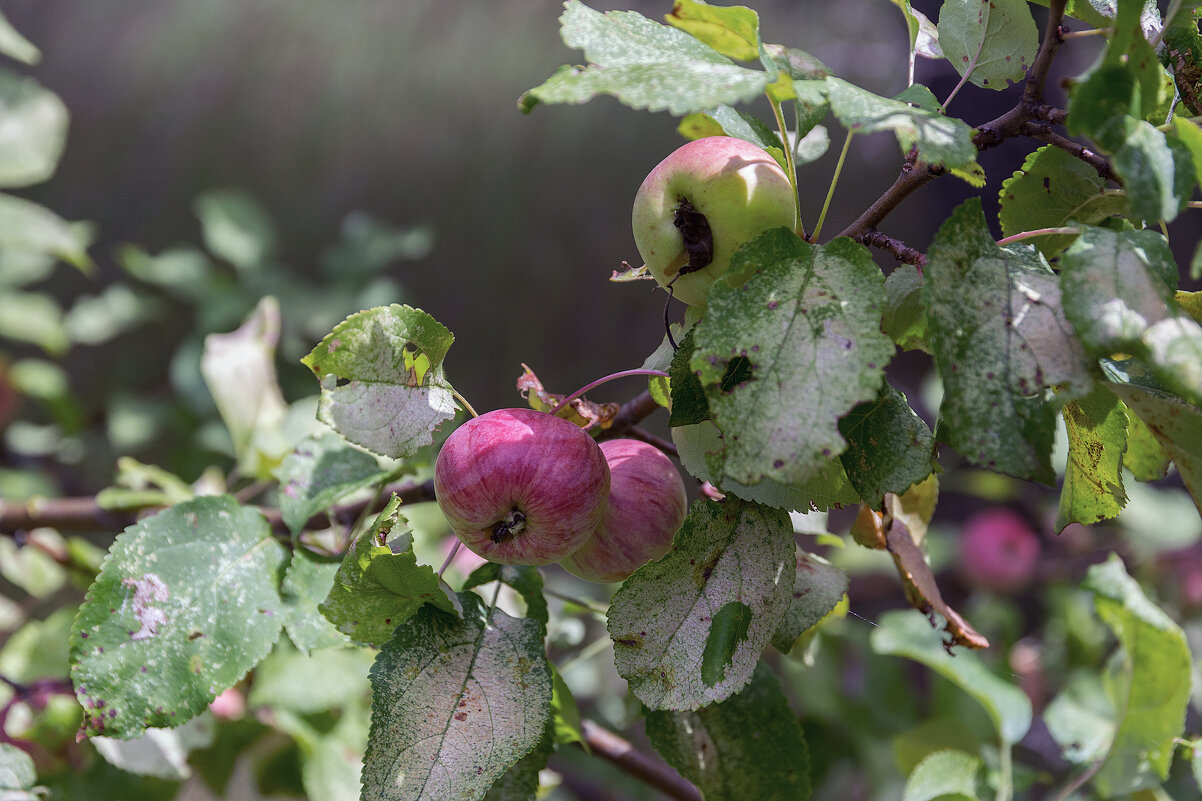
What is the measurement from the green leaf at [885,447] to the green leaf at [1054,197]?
0.13 meters

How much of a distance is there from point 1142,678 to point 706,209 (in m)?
0.48

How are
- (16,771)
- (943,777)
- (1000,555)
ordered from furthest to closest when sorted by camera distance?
(1000,555), (943,777), (16,771)

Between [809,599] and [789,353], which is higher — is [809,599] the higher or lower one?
the lower one

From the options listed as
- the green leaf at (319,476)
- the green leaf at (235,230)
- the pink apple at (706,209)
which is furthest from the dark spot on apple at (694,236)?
the green leaf at (235,230)

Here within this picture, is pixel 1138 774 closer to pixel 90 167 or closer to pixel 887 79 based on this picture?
pixel 887 79

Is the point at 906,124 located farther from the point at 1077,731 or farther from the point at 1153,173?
the point at 1077,731

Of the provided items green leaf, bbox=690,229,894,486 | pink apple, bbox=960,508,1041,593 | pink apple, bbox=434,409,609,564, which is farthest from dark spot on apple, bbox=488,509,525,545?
pink apple, bbox=960,508,1041,593

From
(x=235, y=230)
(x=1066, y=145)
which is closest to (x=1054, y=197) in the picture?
(x=1066, y=145)

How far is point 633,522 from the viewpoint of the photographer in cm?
41

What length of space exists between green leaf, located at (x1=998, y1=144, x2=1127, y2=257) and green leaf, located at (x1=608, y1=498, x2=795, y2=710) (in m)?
0.20

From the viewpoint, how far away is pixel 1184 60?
0.40 m

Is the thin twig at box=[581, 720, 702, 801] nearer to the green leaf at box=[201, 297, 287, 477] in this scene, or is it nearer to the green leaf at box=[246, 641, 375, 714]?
the green leaf at box=[246, 641, 375, 714]

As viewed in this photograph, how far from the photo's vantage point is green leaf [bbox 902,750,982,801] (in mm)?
600

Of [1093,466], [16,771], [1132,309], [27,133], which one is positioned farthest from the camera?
[27,133]
